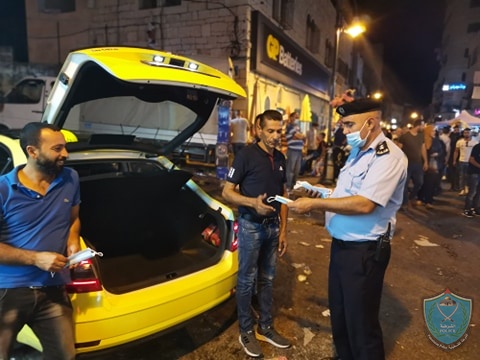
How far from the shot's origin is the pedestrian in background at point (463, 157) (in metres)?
9.80

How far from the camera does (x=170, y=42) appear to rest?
11.4 m

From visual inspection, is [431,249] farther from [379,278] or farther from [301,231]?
[379,278]

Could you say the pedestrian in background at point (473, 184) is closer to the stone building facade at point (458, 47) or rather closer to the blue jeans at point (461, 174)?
the blue jeans at point (461, 174)

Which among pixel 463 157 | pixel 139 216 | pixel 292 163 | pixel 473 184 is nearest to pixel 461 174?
pixel 463 157

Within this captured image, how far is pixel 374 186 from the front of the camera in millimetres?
2088

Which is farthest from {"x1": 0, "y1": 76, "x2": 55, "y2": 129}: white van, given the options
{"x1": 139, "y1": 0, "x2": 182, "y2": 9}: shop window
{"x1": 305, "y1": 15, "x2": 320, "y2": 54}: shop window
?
{"x1": 305, "y1": 15, "x2": 320, "y2": 54}: shop window

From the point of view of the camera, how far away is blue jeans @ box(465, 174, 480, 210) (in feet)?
24.2

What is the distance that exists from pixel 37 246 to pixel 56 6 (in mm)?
14109

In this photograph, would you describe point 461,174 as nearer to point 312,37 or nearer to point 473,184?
point 473,184

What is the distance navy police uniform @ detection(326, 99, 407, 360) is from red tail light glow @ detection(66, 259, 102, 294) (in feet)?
5.24

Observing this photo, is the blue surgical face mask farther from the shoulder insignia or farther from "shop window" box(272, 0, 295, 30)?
"shop window" box(272, 0, 295, 30)

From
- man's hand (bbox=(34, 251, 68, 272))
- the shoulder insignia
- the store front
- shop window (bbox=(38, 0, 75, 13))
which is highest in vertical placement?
shop window (bbox=(38, 0, 75, 13))

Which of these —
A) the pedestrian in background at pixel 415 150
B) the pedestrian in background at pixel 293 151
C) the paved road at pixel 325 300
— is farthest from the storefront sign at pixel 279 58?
the paved road at pixel 325 300

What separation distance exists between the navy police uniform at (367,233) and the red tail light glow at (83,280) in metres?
1.60
